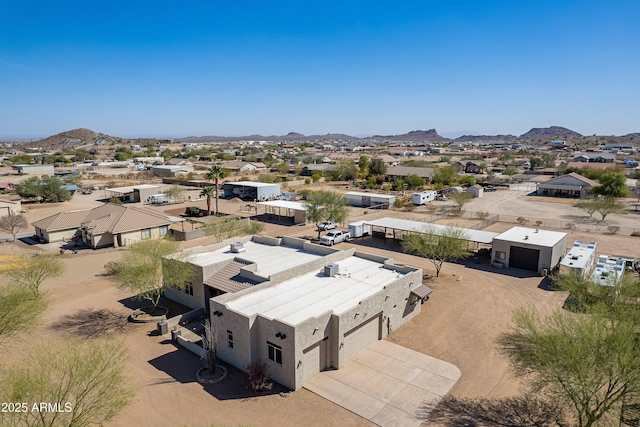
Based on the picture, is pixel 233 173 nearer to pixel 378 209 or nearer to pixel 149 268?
pixel 378 209

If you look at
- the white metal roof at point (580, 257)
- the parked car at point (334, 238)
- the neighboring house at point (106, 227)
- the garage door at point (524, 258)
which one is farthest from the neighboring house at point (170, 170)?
the white metal roof at point (580, 257)

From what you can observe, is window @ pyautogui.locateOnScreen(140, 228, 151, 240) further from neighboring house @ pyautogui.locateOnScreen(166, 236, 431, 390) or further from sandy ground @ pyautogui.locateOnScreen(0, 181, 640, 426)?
neighboring house @ pyautogui.locateOnScreen(166, 236, 431, 390)

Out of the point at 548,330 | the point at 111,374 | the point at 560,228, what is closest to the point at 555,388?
the point at 548,330

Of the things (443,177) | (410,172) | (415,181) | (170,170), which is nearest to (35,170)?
(170,170)

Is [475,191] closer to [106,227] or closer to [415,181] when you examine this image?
[415,181]

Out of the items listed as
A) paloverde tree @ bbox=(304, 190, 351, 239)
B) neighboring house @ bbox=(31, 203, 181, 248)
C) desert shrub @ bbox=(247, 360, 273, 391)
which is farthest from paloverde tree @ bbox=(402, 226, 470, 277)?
neighboring house @ bbox=(31, 203, 181, 248)

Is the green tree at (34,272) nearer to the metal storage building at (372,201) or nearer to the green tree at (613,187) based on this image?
the metal storage building at (372,201)

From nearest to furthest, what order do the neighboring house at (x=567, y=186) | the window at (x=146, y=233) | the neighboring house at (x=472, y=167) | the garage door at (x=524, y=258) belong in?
1. the garage door at (x=524, y=258)
2. the window at (x=146, y=233)
3. the neighboring house at (x=567, y=186)
4. the neighboring house at (x=472, y=167)
